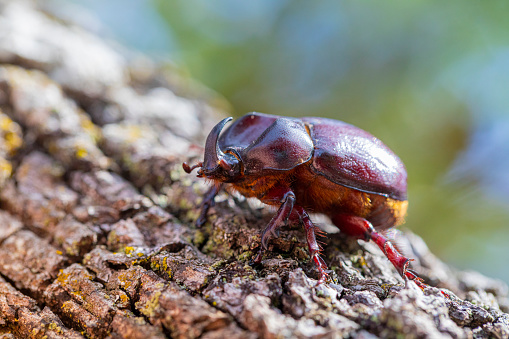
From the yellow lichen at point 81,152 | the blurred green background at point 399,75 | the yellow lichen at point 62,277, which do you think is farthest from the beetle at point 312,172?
the blurred green background at point 399,75

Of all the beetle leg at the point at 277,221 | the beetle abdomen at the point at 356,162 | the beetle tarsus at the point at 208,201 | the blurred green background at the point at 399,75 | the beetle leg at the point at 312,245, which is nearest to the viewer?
the beetle leg at the point at 312,245

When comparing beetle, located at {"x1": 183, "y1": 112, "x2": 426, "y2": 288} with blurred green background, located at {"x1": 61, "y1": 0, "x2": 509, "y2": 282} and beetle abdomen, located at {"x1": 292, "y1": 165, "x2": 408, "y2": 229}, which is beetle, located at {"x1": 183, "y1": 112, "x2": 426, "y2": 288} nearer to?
beetle abdomen, located at {"x1": 292, "y1": 165, "x2": 408, "y2": 229}

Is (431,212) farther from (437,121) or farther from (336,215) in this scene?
(336,215)

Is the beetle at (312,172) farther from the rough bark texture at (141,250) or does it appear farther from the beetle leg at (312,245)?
the rough bark texture at (141,250)

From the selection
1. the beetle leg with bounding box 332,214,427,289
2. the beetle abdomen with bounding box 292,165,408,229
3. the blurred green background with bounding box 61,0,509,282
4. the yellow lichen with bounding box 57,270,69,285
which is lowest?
the yellow lichen with bounding box 57,270,69,285

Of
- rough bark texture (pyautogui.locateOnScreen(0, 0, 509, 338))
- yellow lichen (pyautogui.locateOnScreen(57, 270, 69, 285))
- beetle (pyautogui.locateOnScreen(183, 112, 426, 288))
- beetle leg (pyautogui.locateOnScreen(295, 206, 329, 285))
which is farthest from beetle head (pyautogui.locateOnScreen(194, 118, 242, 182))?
yellow lichen (pyautogui.locateOnScreen(57, 270, 69, 285))
